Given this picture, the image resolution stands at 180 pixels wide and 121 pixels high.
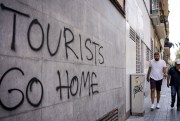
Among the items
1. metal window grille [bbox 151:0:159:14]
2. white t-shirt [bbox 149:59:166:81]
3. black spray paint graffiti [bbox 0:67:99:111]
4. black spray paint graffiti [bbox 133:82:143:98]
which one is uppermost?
metal window grille [bbox 151:0:159:14]

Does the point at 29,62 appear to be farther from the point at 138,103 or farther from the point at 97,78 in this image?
the point at 138,103

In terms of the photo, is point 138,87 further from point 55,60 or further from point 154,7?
point 154,7

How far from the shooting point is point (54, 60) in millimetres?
3475

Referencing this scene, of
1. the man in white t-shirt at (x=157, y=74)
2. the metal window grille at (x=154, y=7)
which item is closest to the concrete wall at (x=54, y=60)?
the man in white t-shirt at (x=157, y=74)

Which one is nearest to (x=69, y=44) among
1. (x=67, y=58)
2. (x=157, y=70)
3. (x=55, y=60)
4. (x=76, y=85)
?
(x=67, y=58)

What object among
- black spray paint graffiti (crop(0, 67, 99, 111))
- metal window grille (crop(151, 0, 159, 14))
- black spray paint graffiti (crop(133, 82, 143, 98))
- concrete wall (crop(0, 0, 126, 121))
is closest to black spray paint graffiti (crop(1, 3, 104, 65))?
concrete wall (crop(0, 0, 126, 121))

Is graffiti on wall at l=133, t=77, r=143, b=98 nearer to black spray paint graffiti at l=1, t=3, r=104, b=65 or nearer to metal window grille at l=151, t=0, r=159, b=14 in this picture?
black spray paint graffiti at l=1, t=3, r=104, b=65

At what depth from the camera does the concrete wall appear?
8.65 ft

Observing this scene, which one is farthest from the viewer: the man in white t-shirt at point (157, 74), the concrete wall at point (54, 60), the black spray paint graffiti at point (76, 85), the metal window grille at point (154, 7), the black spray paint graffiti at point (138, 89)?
the metal window grille at point (154, 7)

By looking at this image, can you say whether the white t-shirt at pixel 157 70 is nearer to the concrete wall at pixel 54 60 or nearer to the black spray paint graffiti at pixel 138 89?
the black spray paint graffiti at pixel 138 89

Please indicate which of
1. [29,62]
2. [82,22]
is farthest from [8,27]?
[82,22]

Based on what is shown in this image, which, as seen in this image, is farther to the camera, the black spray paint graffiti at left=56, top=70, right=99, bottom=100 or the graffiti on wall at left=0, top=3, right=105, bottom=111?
the black spray paint graffiti at left=56, top=70, right=99, bottom=100

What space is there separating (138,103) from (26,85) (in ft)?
19.8

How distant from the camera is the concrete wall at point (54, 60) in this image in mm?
2637
